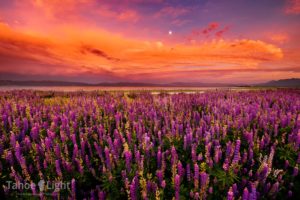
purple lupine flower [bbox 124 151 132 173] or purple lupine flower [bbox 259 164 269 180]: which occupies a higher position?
purple lupine flower [bbox 124 151 132 173]

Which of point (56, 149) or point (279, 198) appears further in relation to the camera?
point (56, 149)

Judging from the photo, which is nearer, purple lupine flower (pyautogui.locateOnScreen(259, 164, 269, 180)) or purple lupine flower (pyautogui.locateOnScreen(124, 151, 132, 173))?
purple lupine flower (pyautogui.locateOnScreen(259, 164, 269, 180))

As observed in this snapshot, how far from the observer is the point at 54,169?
9.86 ft

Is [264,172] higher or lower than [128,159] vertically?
lower

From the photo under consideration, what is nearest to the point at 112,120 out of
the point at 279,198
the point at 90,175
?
the point at 90,175

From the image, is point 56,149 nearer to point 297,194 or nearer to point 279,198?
point 279,198

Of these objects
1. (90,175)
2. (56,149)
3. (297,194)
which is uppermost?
(56,149)

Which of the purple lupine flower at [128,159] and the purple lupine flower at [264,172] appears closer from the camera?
the purple lupine flower at [264,172]

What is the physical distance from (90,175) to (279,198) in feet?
8.35

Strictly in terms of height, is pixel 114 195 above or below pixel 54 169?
below

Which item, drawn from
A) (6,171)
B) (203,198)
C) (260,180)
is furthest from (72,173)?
(260,180)

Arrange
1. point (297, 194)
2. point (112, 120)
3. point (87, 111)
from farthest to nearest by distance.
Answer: point (87, 111)
point (112, 120)
point (297, 194)

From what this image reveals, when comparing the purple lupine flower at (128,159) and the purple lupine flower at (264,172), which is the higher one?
the purple lupine flower at (128,159)

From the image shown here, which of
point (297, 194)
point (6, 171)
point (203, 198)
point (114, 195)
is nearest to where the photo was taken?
point (203, 198)
